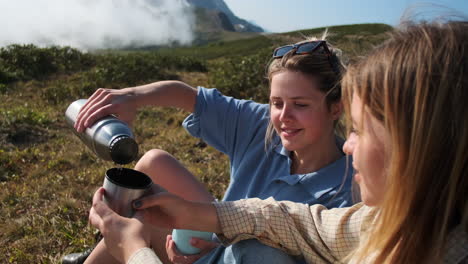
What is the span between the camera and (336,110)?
2477 mm

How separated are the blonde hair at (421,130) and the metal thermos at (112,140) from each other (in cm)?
112

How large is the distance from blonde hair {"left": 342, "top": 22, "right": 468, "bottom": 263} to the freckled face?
0.04m

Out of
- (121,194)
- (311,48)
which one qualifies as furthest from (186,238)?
(311,48)

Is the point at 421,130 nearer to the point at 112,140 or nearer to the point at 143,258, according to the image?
the point at 143,258

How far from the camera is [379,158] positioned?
4.58 ft

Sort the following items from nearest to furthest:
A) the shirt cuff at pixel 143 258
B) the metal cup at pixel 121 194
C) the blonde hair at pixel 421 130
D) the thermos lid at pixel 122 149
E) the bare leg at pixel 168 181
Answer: the blonde hair at pixel 421 130 < the shirt cuff at pixel 143 258 < the metal cup at pixel 121 194 < the thermos lid at pixel 122 149 < the bare leg at pixel 168 181

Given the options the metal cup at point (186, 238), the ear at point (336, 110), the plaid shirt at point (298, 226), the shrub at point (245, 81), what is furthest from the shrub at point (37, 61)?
the plaid shirt at point (298, 226)

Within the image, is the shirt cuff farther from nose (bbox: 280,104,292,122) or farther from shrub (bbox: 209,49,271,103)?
shrub (bbox: 209,49,271,103)

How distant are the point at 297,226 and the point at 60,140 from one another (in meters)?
4.38

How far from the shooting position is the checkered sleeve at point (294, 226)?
73.5 inches

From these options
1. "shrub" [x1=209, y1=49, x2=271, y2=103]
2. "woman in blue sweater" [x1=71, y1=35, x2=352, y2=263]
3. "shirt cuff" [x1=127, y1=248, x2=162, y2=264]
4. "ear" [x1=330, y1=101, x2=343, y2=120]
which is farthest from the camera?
"shrub" [x1=209, y1=49, x2=271, y2=103]

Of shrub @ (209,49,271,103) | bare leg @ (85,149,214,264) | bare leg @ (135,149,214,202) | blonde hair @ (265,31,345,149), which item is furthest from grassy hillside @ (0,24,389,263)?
bare leg @ (135,149,214,202)

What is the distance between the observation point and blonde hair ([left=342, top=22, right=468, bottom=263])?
1.20 meters

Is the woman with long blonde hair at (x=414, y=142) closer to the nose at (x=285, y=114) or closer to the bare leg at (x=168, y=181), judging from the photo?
the nose at (x=285, y=114)
